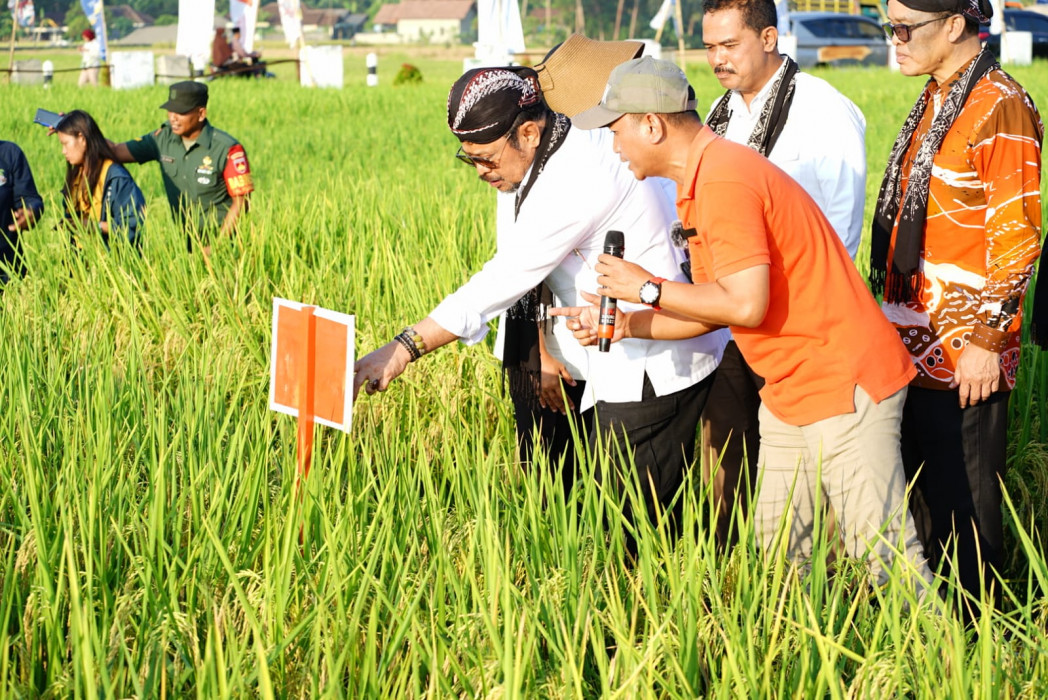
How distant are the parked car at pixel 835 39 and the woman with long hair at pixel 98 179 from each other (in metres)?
18.2

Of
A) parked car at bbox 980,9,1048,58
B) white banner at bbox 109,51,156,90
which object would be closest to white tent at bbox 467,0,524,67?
white banner at bbox 109,51,156,90

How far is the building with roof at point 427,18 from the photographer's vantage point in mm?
90562

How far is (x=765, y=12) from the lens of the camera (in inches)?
110

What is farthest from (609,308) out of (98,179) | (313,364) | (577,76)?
(98,179)

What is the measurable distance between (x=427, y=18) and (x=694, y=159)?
9269cm

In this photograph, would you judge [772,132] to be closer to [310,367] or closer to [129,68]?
[310,367]

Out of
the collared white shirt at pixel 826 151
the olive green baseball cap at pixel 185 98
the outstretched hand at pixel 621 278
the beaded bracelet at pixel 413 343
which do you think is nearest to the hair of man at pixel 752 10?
the collared white shirt at pixel 826 151

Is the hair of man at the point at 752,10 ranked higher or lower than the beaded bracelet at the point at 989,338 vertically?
higher

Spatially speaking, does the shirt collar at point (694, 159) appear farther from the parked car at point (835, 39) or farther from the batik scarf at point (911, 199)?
the parked car at point (835, 39)

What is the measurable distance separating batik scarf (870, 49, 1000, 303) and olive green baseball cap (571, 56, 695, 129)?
603mm

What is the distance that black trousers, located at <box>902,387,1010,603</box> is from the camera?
256 cm

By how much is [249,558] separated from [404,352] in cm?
57

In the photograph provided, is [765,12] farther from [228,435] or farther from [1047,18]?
[1047,18]

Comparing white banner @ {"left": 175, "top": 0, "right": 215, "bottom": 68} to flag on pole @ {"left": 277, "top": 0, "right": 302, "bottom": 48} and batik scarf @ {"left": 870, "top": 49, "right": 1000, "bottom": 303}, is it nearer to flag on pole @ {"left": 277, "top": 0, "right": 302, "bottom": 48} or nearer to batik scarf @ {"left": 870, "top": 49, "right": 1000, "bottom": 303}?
flag on pole @ {"left": 277, "top": 0, "right": 302, "bottom": 48}
